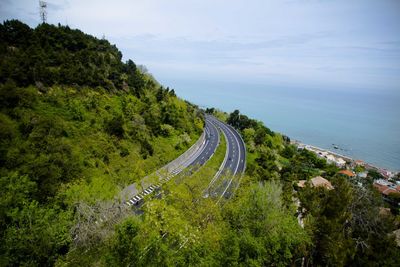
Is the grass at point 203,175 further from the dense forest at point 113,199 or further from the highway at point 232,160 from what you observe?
the highway at point 232,160

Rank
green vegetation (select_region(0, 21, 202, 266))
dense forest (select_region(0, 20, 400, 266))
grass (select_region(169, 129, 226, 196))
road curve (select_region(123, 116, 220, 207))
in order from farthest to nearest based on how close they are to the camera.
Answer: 1. road curve (select_region(123, 116, 220, 207))
2. grass (select_region(169, 129, 226, 196))
3. green vegetation (select_region(0, 21, 202, 266))
4. dense forest (select_region(0, 20, 400, 266))

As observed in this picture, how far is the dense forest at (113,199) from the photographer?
15055 mm

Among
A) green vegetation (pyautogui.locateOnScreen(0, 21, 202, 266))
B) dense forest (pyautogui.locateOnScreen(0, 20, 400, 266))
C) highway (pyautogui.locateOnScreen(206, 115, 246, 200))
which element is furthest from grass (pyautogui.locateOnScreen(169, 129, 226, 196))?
green vegetation (pyautogui.locateOnScreen(0, 21, 202, 266))

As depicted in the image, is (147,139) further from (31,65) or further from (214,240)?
(214,240)

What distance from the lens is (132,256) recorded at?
45.2ft

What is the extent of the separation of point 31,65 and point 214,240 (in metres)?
39.9

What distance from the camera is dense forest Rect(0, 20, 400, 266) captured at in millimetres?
15055

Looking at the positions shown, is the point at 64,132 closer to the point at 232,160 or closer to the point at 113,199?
the point at 113,199

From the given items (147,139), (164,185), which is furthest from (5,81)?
(164,185)

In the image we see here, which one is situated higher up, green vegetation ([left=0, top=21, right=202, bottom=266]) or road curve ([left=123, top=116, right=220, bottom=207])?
green vegetation ([left=0, top=21, right=202, bottom=266])

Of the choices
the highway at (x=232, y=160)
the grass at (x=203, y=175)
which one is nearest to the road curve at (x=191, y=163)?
the grass at (x=203, y=175)

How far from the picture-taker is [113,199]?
909 inches

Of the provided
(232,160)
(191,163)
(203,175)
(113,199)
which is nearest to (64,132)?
(113,199)

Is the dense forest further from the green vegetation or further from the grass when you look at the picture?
the grass
